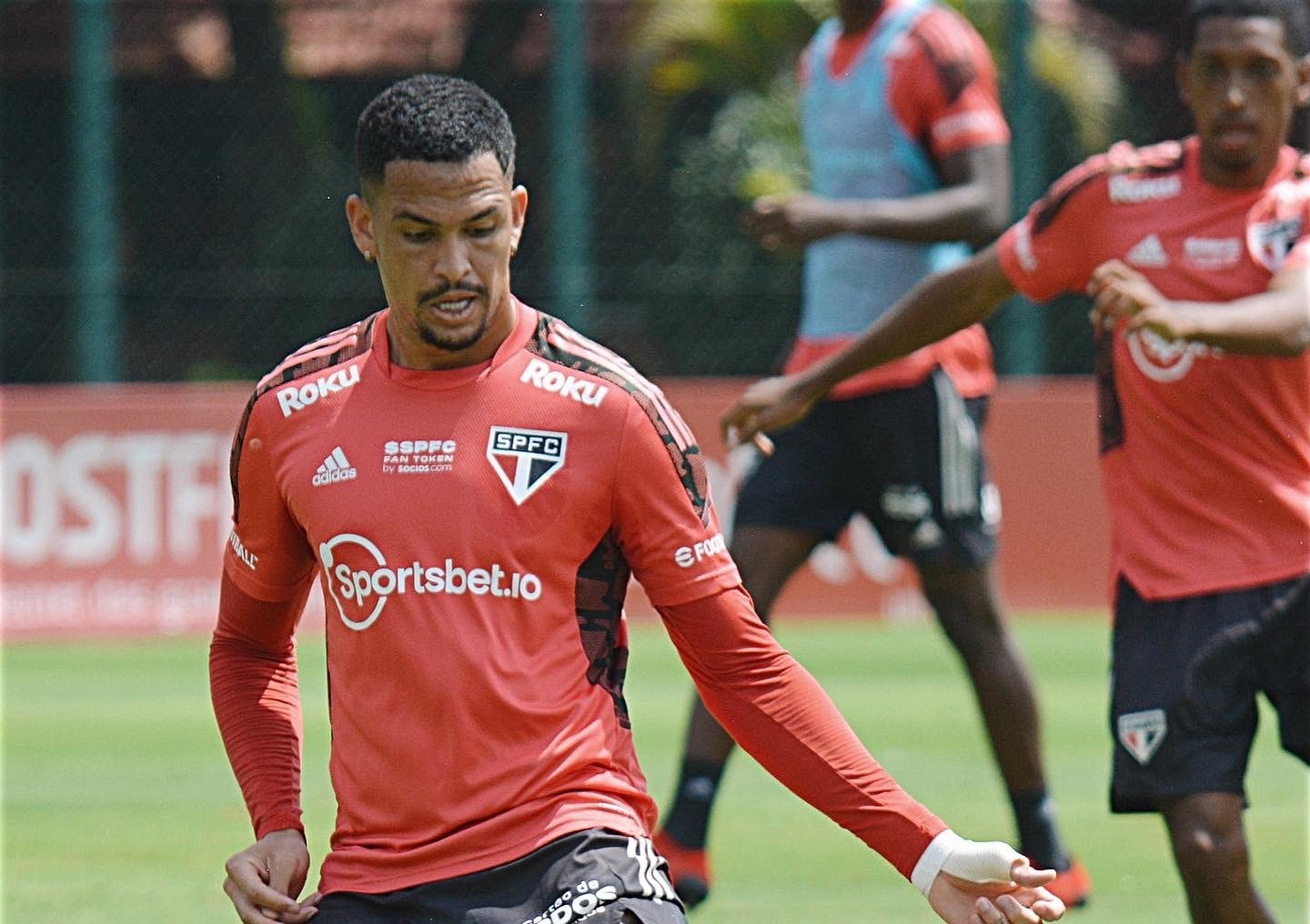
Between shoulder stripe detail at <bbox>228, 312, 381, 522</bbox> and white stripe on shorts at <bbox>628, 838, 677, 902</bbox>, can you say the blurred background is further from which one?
white stripe on shorts at <bbox>628, 838, 677, 902</bbox>

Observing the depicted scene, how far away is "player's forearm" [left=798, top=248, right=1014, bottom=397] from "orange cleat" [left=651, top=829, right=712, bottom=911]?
1669 millimetres

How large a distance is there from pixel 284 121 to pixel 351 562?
15778 mm

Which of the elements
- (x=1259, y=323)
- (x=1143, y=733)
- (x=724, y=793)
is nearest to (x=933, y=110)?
(x=1259, y=323)

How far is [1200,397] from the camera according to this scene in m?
5.19

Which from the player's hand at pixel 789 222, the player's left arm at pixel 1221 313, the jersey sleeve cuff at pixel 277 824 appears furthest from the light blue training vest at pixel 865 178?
the jersey sleeve cuff at pixel 277 824

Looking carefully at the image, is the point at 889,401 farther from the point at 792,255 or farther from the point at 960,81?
the point at 792,255

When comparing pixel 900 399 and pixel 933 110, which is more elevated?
pixel 933 110

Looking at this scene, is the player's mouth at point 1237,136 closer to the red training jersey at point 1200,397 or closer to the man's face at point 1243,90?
the man's face at point 1243,90

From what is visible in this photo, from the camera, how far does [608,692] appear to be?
151 inches

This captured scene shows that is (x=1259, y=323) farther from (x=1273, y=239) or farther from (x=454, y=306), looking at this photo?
(x=454, y=306)

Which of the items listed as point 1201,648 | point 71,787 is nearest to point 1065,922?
point 1201,648

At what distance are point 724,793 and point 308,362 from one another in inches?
191

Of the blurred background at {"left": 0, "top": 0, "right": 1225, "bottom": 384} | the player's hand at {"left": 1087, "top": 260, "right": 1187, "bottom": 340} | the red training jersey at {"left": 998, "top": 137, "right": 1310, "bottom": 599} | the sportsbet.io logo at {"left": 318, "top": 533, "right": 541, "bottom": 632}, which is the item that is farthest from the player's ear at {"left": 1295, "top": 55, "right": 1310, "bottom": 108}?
the blurred background at {"left": 0, "top": 0, "right": 1225, "bottom": 384}

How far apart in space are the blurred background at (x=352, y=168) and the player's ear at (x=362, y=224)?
12.2 m
